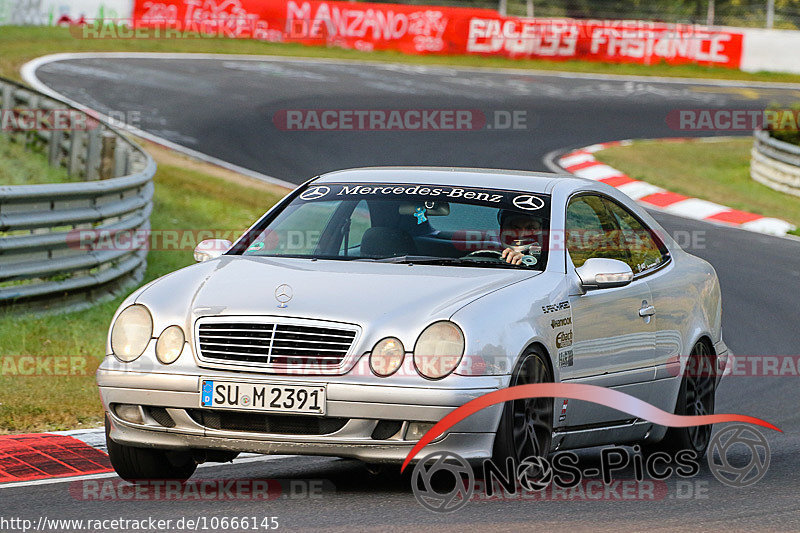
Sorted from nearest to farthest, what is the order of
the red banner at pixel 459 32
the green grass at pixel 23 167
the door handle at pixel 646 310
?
Answer: the door handle at pixel 646 310, the green grass at pixel 23 167, the red banner at pixel 459 32

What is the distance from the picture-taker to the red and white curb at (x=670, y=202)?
18.1 meters

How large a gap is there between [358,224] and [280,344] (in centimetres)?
142

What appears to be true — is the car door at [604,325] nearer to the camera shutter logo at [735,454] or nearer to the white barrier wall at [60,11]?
the camera shutter logo at [735,454]

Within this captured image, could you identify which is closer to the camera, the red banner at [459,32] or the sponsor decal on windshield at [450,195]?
the sponsor decal on windshield at [450,195]

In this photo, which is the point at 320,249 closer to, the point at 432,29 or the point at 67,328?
the point at 67,328

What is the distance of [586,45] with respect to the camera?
1460 inches

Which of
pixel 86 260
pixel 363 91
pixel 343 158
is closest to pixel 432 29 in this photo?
pixel 363 91

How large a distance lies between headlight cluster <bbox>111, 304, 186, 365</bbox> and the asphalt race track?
620 millimetres

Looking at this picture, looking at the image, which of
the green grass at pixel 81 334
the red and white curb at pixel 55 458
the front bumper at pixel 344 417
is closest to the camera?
the front bumper at pixel 344 417

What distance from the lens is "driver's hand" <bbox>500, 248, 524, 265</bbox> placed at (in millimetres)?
6469

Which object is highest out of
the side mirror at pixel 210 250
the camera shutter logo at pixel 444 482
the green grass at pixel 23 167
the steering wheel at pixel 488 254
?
the steering wheel at pixel 488 254

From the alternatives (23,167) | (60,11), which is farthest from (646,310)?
(60,11)

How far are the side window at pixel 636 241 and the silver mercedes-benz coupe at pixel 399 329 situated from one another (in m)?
0.02
